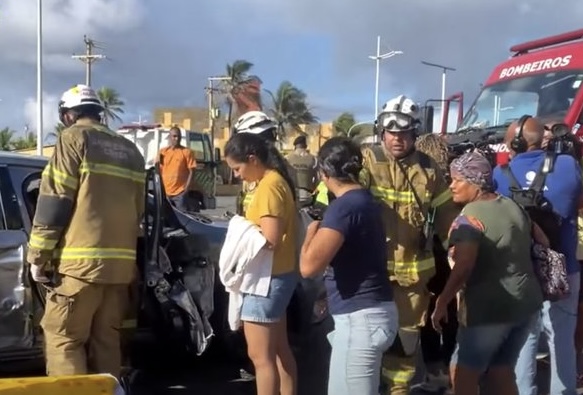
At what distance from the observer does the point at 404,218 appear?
14.8 ft

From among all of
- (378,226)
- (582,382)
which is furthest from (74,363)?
(582,382)

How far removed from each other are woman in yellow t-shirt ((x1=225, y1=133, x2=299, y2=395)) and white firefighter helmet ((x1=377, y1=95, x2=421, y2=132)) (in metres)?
0.60

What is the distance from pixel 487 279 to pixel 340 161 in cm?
100

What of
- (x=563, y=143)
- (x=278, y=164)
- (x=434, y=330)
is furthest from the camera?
(x=434, y=330)

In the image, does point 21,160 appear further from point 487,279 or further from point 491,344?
point 491,344

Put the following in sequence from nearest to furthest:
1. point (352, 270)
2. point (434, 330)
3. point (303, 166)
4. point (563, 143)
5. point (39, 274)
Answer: point (352, 270), point (39, 274), point (563, 143), point (434, 330), point (303, 166)

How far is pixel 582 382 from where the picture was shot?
235 inches

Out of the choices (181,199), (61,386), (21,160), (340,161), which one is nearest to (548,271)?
(340,161)

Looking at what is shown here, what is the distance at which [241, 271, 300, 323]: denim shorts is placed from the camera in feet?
14.7

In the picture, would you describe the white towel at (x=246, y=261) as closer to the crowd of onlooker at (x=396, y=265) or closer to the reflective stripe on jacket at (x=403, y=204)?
the crowd of onlooker at (x=396, y=265)

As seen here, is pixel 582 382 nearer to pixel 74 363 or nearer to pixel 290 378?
pixel 290 378

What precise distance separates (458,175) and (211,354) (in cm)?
278

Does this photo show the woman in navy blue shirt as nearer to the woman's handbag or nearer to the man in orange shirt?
the woman's handbag

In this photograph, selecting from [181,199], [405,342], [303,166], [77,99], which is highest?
[77,99]
